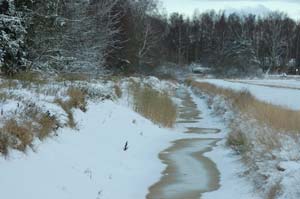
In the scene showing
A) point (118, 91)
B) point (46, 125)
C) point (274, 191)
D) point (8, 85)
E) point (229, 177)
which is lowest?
point (229, 177)

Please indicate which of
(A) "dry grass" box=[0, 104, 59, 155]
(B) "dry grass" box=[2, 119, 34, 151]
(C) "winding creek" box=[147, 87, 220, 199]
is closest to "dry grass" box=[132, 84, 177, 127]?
(C) "winding creek" box=[147, 87, 220, 199]

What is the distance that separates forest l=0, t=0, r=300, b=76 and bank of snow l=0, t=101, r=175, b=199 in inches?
152

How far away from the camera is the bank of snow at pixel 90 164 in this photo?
7.34 metres

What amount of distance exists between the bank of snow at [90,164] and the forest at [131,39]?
387 centimetres

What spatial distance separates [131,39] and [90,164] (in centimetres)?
3486

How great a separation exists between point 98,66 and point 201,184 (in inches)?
695

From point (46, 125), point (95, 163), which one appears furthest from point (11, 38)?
point (95, 163)

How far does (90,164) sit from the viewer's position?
973 cm

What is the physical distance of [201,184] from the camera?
10234mm

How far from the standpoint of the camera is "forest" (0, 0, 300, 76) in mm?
17328

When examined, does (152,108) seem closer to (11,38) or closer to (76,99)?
(11,38)

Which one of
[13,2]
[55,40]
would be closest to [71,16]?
[55,40]

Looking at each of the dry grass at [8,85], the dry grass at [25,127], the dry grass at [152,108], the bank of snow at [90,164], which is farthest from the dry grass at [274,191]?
the dry grass at [152,108]

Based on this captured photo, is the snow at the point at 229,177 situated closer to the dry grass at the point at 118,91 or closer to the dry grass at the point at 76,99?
the dry grass at the point at 76,99
